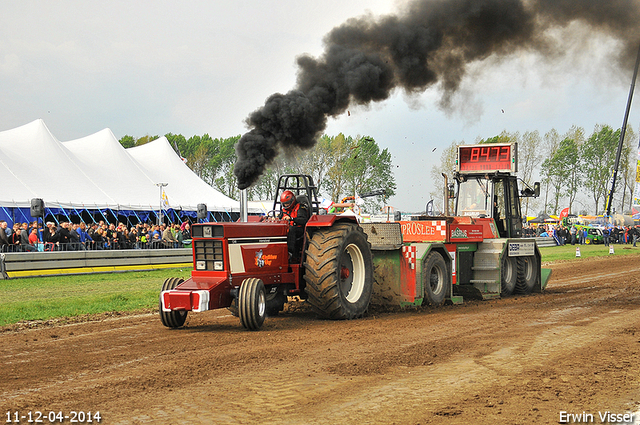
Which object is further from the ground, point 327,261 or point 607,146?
point 607,146

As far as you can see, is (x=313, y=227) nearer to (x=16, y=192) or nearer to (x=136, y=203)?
(x=16, y=192)

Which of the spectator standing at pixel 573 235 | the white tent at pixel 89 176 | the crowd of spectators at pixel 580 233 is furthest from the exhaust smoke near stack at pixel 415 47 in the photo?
the spectator standing at pixel 573 235

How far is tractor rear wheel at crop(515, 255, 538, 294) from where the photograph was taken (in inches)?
554

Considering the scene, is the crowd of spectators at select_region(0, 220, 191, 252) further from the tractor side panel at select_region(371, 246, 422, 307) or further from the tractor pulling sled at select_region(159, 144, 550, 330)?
the tractor side panel at select_region(371, 246, 422, 307)

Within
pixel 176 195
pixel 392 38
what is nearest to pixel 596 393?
pixel 392 38

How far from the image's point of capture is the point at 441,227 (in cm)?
1216

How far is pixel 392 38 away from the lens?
12016 mm

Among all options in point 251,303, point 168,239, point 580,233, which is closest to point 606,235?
point 580,233

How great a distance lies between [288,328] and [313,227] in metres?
1.66

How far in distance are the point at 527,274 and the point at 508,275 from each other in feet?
3.49

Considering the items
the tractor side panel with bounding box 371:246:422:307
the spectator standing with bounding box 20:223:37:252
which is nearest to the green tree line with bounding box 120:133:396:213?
the spectator standing with bounding box 20:223:37:252

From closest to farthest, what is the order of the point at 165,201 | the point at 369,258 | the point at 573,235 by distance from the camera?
the point at 369,258 → the point at 165,201 → the point at 573,235

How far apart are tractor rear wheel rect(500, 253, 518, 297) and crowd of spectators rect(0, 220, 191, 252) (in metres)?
13.5

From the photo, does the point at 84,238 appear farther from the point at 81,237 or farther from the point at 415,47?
the point at 415,47
